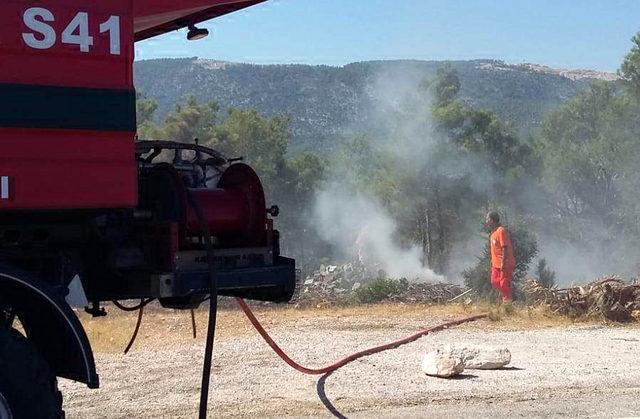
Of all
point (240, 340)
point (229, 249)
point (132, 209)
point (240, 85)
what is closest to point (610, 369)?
point (240, 340)

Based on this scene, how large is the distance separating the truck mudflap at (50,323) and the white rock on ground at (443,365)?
4151 mm

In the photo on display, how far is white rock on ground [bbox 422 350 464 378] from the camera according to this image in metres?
8.27

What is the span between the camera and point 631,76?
3350cm

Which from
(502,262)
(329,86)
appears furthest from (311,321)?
(329,86)

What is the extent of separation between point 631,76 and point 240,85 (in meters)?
85.6

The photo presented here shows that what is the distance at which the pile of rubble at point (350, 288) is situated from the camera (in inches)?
676

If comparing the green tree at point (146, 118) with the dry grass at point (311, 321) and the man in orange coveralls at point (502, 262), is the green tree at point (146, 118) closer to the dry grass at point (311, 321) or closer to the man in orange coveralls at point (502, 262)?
the man in orange coveralls at point (502, 262)

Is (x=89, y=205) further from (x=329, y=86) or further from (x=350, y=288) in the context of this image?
(x=329, y=86)

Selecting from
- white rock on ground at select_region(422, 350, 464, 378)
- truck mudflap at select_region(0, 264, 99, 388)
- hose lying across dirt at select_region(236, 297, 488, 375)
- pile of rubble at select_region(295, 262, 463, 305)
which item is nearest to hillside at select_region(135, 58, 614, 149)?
pile of rubble at select_region(295, 262, 463, 305)

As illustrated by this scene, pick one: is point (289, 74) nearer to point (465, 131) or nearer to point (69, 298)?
point (465, 131)

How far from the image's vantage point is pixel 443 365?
27.2 feet

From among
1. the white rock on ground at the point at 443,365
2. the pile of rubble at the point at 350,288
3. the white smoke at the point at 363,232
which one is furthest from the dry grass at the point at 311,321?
the white smoke at the point at 363,232

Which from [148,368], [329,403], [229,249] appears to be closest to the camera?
[229,249]

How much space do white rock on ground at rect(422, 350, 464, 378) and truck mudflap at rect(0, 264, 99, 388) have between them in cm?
415
